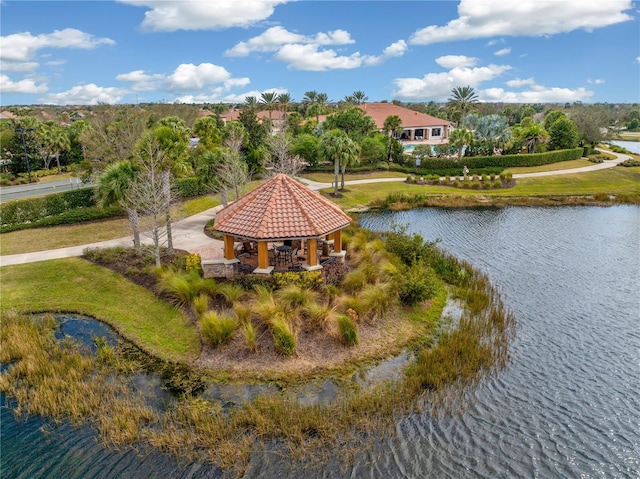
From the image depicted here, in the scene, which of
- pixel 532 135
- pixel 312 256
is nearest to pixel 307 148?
pixel 532 135

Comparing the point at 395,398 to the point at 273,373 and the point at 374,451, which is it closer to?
the point at 374,451

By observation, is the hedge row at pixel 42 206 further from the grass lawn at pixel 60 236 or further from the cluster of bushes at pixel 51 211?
the grass lawn at pixel 60 236

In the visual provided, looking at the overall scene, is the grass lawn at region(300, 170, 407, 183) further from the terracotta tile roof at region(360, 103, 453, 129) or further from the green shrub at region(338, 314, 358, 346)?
the green shrub at region(338, 314, 358, 346)

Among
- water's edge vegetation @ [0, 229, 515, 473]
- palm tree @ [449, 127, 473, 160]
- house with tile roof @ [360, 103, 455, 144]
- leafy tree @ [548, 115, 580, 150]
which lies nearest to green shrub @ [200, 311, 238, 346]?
water's edge vegetation @ [0, 229, 515, 473]

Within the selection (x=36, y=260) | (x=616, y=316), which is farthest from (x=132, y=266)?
(x=616, y=316)

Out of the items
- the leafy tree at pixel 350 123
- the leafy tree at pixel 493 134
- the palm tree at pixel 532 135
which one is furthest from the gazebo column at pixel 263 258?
the palm tree at pixel 532 135
